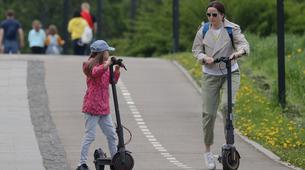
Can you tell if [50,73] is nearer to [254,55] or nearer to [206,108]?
[254,55]

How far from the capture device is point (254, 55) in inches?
977

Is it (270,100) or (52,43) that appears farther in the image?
(52,43)

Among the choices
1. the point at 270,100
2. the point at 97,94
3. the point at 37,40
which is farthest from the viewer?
the point at 37,40

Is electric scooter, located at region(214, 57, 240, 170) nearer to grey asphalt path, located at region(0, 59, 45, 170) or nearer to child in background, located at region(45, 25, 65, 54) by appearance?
grey asphalt path, located at region(0, 59, 45, 170)

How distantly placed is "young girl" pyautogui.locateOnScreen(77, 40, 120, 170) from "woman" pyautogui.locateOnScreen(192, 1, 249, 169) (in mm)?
1267

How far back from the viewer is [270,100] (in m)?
19.6

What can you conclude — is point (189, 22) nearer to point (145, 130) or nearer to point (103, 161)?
point (145, 130)

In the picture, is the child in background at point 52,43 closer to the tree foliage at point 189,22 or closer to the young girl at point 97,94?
the tree foliage at point 189,22

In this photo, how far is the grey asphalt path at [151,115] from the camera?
14.3m

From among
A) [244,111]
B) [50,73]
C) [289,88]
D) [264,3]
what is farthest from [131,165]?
[264,3]

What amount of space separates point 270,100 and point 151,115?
2.35 metres

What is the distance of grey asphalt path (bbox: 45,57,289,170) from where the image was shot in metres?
14.3

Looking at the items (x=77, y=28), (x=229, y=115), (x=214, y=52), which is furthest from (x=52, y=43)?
(x=229, y=115)

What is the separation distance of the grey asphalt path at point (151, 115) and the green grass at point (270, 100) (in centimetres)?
35
